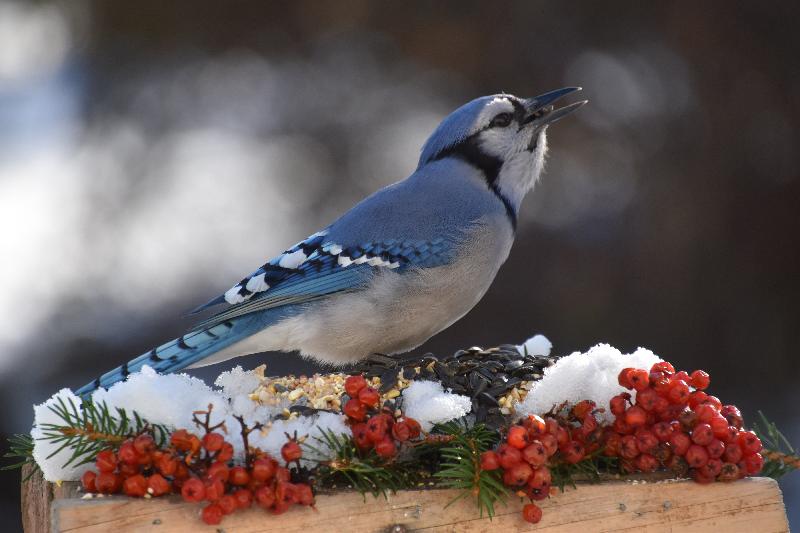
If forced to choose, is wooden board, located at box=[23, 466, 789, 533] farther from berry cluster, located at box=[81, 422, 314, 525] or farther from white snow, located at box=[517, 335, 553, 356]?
white snow, located at box=[517, 335, 553, 356]

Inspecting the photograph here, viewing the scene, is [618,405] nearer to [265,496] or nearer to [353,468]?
[353,468]

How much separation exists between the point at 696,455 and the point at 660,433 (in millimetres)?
74

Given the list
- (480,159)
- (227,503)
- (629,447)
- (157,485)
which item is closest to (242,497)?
(227,503)

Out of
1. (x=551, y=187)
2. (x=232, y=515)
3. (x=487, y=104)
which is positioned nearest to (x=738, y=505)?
(x=232, y=515)

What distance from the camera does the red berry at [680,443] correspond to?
173 centimetres

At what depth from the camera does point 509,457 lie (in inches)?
63.3

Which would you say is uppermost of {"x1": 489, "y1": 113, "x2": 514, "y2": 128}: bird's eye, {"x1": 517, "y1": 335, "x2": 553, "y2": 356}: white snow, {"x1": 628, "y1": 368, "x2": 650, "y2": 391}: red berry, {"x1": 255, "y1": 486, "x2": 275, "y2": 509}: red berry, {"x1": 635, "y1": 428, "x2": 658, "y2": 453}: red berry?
{"x1": 489, "y1": 113, "x2": 514, "y2": 128}: bird's eye

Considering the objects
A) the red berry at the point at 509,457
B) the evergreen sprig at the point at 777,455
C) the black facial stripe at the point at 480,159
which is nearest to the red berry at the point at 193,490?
the red berry at the point at 509,457

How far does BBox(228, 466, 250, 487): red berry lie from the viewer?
61.3 inches

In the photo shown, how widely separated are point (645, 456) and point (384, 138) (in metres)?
2.17

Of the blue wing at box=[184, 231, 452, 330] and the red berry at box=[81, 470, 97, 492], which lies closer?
the red berry at box=[81, 470, 97, 492]

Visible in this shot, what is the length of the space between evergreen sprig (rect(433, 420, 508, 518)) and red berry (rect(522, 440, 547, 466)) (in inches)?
2.9

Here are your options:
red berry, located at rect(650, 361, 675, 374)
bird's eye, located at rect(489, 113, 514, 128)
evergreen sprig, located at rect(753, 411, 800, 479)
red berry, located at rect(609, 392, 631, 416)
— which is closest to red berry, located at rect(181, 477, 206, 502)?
red berry, located at rect(609, 392, 631, 416)

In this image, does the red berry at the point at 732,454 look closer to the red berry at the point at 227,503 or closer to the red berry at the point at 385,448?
the red berry at the point at 385,448
